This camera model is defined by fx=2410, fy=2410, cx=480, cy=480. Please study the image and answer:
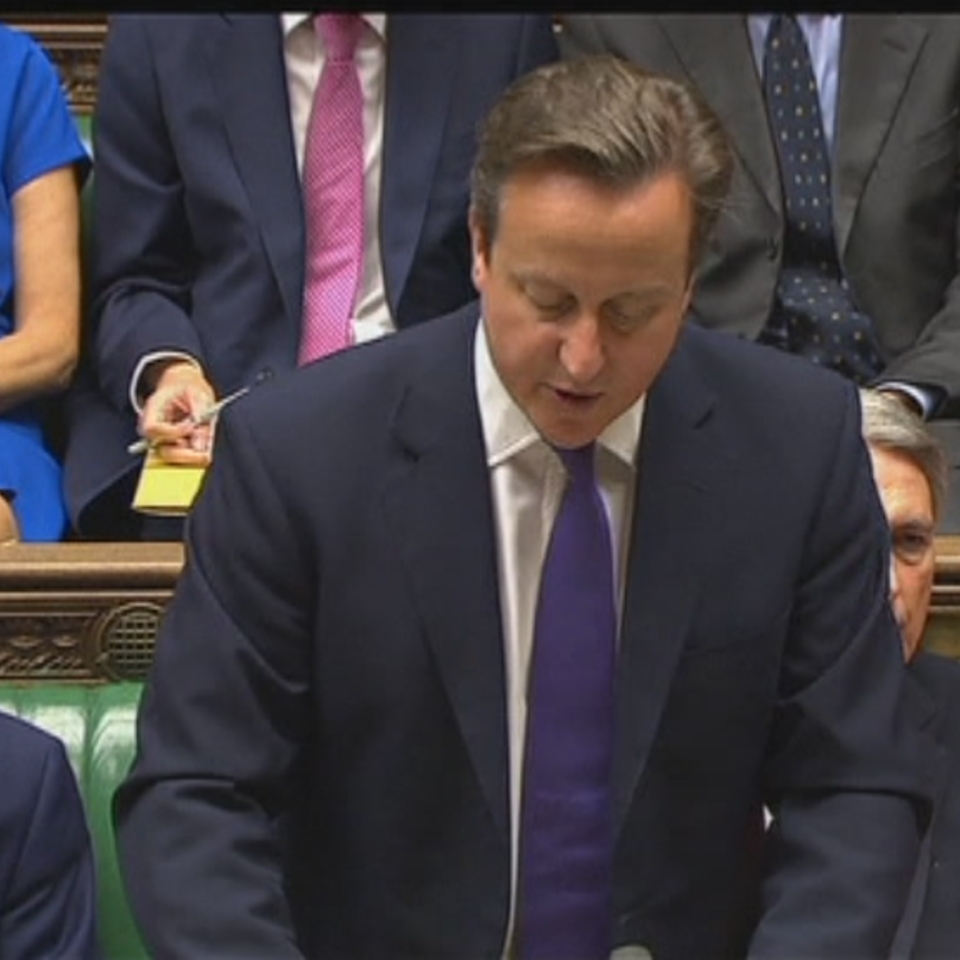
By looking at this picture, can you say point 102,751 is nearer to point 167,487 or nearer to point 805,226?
point 167,487

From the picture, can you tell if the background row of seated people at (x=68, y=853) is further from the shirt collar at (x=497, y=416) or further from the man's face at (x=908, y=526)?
the shirt collar at (x=497, y=416)

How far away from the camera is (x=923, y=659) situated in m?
1.19

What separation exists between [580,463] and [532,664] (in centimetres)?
8

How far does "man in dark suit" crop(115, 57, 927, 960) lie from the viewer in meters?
0.91

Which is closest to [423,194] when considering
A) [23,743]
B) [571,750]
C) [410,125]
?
[410,125]

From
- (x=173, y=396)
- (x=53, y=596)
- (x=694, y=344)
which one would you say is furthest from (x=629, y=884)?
(x=173, y=396)

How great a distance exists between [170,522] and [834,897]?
0.66 metres

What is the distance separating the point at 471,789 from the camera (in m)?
0.94

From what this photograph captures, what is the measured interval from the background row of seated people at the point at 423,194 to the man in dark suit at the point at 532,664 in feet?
1.88

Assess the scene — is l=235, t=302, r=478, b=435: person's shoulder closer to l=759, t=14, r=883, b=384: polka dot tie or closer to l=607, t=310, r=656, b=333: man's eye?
l=607, t=310, r=656, b=333: man's eye

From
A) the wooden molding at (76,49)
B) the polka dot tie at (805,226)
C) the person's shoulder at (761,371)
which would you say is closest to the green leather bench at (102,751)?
the person's shoulder at (761,371)

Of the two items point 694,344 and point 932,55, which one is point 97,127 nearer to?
point 932,55

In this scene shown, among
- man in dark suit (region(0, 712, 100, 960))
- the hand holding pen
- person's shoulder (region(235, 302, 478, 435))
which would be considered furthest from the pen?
person's shoulder (region(235, 302, 478, 435))

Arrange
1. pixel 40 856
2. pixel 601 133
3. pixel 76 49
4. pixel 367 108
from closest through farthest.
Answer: pixel 601 133 → pixel 40 856 → pixel 367 108 → pixel 76 49
